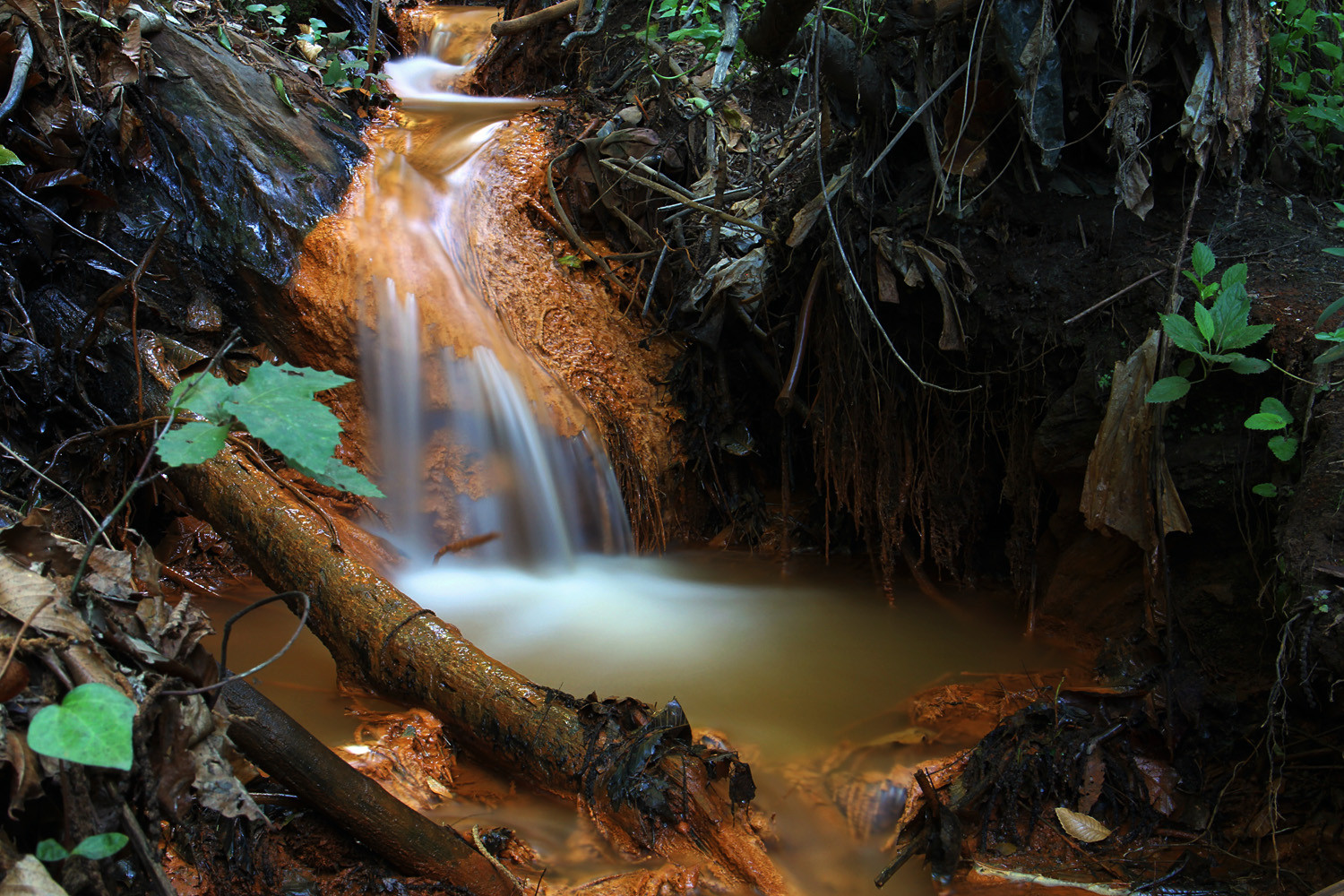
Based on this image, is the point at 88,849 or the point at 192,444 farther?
the point at 192,444

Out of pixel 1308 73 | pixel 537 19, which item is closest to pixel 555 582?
pixel 1308 73

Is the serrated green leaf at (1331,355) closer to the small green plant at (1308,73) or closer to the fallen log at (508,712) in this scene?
the small green plant at (1308,73)

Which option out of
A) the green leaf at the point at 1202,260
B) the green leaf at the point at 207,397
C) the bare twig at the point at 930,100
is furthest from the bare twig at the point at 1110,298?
the green leaf at the point at 207,397

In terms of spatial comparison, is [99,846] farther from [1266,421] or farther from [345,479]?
[1266,421]

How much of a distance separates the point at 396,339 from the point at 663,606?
2055mm

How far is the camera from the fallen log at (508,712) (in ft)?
7.45

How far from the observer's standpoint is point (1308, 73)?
3.53m

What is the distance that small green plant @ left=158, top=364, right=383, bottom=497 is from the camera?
1267 mm

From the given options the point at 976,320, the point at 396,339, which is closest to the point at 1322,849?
the point at 976,320

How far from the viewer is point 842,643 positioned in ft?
12.4

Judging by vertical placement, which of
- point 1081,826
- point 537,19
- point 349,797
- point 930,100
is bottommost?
point 1081,826

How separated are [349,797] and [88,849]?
2.18 ft

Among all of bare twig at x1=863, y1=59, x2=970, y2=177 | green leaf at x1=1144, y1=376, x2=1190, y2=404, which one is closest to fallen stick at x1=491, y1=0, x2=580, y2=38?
bare twig at x1=863, y1=59, x2=970, y2=177

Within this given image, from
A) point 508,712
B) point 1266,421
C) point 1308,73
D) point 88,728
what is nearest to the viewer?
point 88,728
